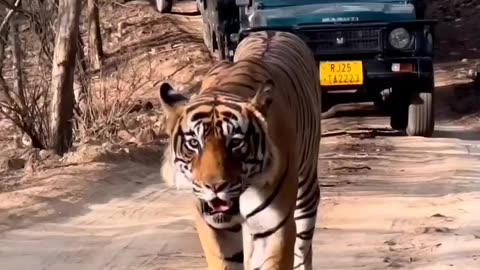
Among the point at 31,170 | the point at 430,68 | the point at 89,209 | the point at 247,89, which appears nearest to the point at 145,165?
the point at 31,170

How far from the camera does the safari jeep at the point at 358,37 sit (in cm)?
1270

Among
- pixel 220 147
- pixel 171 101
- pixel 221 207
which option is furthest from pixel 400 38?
pixel 220 147

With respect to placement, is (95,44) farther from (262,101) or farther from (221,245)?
(262,101)

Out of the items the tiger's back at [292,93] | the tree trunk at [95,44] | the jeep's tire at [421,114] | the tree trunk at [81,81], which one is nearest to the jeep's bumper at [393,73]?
the jeep's tire at [421,114]

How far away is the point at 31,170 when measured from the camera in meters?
11.1

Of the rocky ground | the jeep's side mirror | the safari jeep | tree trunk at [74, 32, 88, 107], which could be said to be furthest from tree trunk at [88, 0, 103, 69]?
the safari jeep

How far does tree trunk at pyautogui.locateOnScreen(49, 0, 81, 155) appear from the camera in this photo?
1221 cm

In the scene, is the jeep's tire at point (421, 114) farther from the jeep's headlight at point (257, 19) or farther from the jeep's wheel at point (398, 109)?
the jeep's headlight at point (257, 19)

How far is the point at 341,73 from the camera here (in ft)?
41.5

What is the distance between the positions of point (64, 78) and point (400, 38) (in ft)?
12.3

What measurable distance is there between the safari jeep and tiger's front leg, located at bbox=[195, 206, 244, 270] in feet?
24.8

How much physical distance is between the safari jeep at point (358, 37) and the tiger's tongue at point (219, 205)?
7900 millimetres

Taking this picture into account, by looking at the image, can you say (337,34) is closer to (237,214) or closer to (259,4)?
(259,4)

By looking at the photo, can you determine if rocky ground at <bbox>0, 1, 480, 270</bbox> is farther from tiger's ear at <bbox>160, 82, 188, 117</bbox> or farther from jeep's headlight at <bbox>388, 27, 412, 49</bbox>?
tiger's ear at <bbox>160, 82, 188, 117</bbox>
